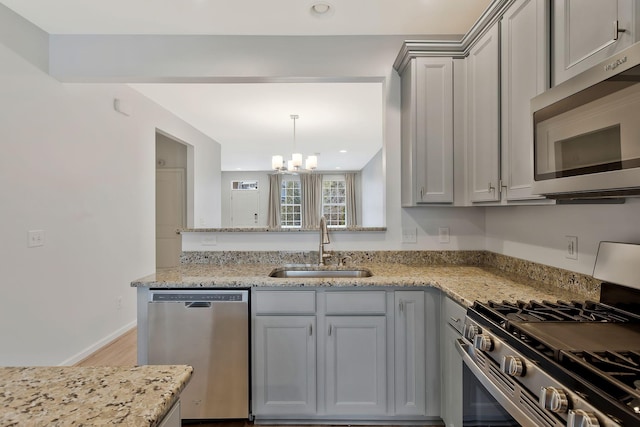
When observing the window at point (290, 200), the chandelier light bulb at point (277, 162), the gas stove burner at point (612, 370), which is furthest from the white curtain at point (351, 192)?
the gas stove burner at point (612, 370)

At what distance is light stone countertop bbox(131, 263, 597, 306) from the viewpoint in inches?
61.6

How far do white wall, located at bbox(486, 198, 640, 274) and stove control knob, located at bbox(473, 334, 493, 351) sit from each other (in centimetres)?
81

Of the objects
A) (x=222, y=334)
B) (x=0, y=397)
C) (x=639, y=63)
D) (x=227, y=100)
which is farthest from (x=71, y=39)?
(x=639, y=63)

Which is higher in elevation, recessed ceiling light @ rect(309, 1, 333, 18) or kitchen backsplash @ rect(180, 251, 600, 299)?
recessed ceiling light @ rect(309, 1, 333, 18)

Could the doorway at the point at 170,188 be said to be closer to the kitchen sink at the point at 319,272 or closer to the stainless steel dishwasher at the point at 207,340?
the kitchen sink at the point at 319,272

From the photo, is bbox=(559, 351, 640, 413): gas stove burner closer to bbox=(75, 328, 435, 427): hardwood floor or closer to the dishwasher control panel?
the dishwasher control panel

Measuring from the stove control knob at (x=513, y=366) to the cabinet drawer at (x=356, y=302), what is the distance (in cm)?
92

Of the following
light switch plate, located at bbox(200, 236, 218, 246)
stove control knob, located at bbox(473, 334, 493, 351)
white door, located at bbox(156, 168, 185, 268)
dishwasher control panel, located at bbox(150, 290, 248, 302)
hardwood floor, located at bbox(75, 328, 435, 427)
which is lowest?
hardwood floor, located at bbox(75, 328, 435, 427)

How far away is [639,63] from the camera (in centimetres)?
86

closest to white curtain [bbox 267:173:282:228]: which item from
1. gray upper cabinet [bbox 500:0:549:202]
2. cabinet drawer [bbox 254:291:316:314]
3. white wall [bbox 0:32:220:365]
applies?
white wall [bbox 0:32:220:365]

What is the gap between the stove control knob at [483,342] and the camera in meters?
1.09

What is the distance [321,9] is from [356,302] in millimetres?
1877

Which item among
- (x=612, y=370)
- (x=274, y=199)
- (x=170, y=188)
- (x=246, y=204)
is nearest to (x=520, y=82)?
(x=612, y=370)

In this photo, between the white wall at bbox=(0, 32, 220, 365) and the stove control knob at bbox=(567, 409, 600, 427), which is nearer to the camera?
the stove control knob at bbox=(567, 409, 600, 427)
